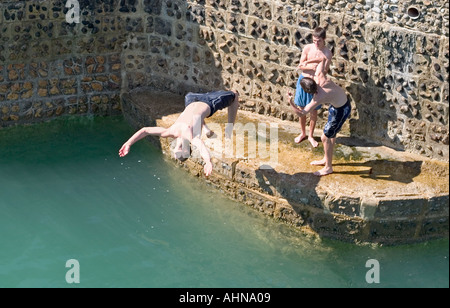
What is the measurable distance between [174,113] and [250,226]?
8.14ft

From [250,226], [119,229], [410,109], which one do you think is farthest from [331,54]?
[119,229]

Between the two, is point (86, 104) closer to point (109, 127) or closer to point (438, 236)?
point (109, 127)

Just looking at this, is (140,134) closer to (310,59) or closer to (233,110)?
(233,110)

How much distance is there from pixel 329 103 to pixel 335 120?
24 cm

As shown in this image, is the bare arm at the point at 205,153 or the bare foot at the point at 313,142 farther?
the bare foot at the point at 313,142

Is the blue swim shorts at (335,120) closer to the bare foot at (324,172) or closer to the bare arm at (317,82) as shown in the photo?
the bare arm at (317,82)

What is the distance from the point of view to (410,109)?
14.0m

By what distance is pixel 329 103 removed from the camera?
45.1 ft

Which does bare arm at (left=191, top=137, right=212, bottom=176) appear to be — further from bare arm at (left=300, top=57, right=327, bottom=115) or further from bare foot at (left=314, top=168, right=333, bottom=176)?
bare foot at (left=314, top=168, right=333, bottom=176)

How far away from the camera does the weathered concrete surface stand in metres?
13.4

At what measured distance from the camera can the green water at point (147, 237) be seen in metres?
13.0

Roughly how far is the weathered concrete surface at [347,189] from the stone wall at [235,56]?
386 mm

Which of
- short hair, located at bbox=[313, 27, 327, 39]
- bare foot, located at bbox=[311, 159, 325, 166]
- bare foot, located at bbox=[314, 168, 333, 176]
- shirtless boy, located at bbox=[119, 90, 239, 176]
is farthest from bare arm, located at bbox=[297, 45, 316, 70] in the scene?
bare foot, located at bbox=[314, 168, 333, 176]

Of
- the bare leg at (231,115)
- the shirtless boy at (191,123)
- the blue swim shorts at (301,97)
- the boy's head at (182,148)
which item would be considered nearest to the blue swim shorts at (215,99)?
the shirtless boy at (191,123)
